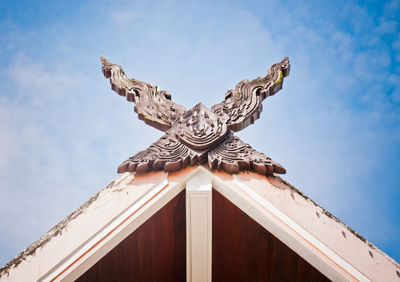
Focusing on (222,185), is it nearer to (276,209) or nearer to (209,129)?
(276,209)

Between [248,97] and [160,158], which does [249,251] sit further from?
[248,97]

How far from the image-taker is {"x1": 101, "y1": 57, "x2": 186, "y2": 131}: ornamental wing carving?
3234 millimetres

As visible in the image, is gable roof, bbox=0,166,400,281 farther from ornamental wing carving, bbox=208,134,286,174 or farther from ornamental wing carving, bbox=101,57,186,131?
ornamental wing carving, bbox=101,57,186,131

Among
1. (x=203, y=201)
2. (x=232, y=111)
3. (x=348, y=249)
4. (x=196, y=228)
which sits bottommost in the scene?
(x=348, y=249)

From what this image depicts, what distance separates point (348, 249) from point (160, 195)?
1.34m

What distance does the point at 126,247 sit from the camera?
102 inches

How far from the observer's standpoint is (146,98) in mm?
3479

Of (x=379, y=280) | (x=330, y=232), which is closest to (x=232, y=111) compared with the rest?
(x=330, y=232)

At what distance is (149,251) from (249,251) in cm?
94

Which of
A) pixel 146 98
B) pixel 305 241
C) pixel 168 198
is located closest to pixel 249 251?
pixel 305 241

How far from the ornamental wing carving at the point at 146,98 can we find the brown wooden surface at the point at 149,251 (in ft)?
3.19

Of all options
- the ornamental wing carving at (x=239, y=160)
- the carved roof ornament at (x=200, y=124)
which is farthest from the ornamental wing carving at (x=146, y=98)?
the ornamental wing carving at (x=239, y=160)

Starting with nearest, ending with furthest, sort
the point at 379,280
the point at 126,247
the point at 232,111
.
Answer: the point at 379,280 < the point at 126,247 < the point at 232,111

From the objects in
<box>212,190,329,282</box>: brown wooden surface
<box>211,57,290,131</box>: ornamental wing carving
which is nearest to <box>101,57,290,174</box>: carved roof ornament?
<box>211,57,290,131</box>: ornamental wing carving
